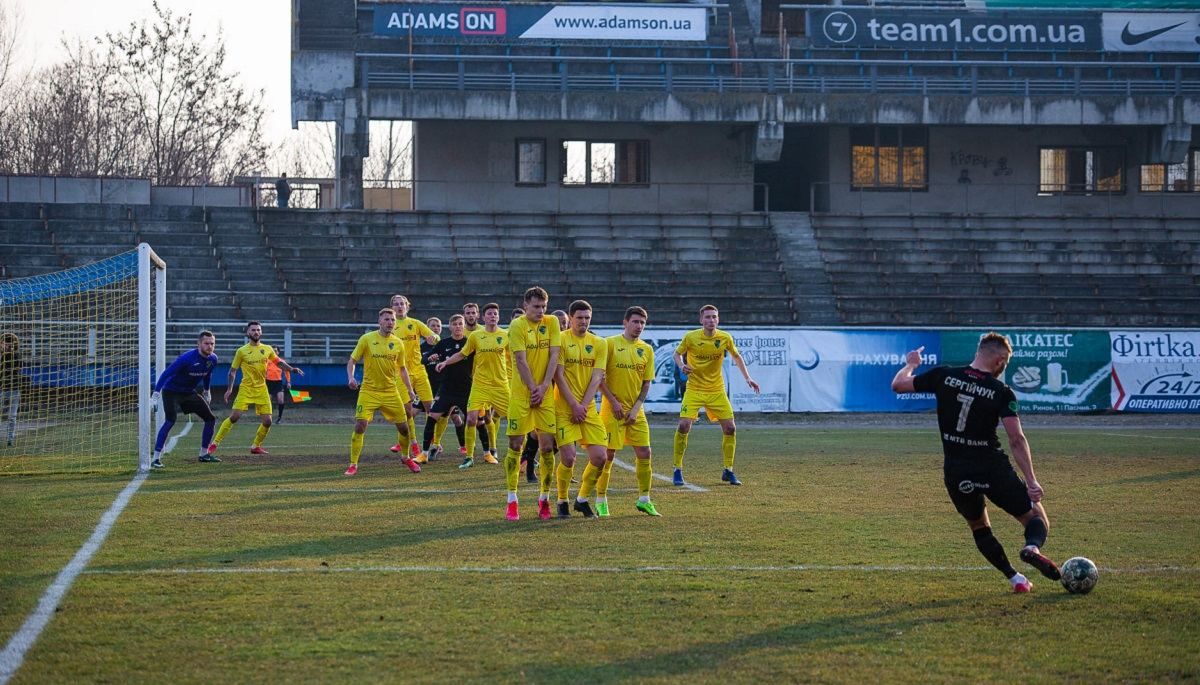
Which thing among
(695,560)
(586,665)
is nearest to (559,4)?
(695,560)

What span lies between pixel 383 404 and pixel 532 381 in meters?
5.10

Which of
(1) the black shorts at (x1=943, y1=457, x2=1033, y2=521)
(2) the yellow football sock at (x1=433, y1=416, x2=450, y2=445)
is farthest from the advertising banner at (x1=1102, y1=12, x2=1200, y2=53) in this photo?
(1) the black shorts at (x1=943, y1=457, x2=1033, y2=521)

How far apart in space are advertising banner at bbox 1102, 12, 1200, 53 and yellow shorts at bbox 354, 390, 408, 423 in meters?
31.4

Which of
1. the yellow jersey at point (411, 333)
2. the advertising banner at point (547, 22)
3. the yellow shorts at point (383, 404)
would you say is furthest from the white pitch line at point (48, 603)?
the advertising banner at point (547, 22)

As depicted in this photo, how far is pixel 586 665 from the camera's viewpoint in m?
6.41

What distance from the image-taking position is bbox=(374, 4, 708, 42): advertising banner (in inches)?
1531

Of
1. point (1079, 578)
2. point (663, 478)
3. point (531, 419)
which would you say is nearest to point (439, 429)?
point (663, 478)

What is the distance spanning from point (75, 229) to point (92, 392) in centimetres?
1171

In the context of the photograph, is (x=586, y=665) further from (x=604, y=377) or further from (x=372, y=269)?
(x=372, y=269)

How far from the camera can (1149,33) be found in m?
40.8

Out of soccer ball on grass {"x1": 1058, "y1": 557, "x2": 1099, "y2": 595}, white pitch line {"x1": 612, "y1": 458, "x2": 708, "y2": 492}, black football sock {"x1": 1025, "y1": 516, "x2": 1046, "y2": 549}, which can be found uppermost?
black football sock {"x1": 1025, "y1": 516, "x2": 1046, "y2": 549}

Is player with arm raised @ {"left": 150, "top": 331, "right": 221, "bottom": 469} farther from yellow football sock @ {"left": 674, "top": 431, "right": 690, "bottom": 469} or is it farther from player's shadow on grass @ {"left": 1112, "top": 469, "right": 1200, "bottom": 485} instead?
player's shadow on grass @ {"left": 1112, "top": 469, "right": 1200, "bottom": 485}

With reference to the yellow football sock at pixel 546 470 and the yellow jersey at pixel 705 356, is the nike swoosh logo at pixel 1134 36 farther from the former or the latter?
the yellow football sock at pixel 546 470

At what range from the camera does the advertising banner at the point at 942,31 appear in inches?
1574
